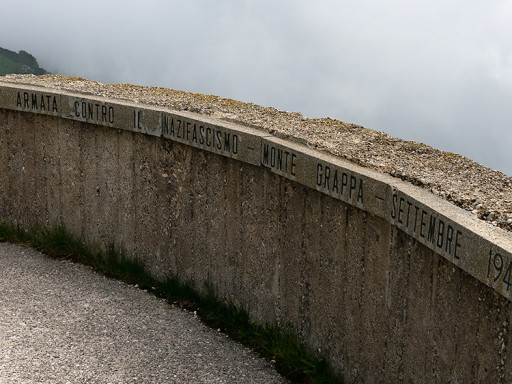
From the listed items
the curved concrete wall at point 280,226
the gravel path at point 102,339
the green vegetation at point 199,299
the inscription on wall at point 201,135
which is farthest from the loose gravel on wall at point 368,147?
the gravel path at point 102,339

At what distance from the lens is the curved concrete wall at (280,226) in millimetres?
3840

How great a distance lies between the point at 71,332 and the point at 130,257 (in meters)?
1.41

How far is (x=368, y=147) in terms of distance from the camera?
5.54m

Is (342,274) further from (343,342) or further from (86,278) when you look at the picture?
(86,278)

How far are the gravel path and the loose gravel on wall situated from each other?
1.57 m

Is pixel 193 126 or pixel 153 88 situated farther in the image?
pixel 153 88

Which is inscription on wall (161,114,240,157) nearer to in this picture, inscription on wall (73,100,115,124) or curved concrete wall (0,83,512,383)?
curved concrete wall (0,83,512,383)

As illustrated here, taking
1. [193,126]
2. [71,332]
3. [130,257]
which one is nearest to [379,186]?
[193,126]

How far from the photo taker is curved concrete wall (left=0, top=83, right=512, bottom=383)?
3.84 meters

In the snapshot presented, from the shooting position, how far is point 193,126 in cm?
605

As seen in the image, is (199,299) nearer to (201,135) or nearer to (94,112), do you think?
(201,135)

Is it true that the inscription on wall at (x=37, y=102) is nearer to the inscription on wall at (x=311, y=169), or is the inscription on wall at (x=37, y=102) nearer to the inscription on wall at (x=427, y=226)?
the inscription on wall at (x=311, y=169)

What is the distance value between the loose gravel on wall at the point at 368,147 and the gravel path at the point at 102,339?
1574 mm

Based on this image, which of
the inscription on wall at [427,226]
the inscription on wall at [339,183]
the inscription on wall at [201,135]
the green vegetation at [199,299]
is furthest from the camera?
the inscription on wall at [201,135]
